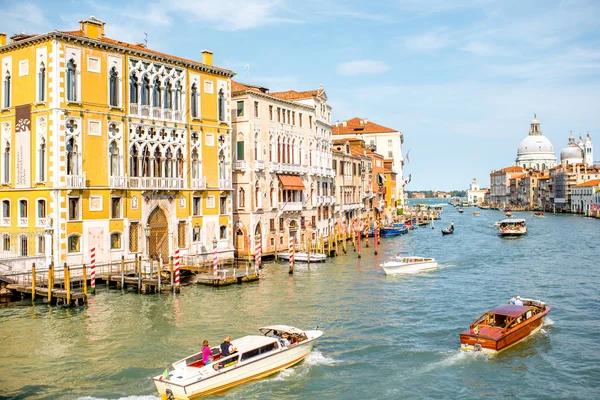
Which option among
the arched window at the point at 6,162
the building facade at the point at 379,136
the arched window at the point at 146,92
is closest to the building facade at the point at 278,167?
the arched window at the point at 146,92

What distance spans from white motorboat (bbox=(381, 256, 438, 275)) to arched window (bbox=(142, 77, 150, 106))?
50.0ft

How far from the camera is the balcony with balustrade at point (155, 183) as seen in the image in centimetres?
2902

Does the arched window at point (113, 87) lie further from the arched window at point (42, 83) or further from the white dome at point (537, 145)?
the white dome at point (537, 145)

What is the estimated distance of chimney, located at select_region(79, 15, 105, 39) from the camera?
27609mm

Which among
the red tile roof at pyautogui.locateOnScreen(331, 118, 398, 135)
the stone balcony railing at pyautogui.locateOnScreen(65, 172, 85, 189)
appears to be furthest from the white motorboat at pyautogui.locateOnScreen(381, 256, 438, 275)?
the red tile roof at pyautogui.locateOnScreen(331, 118, 398, 135)

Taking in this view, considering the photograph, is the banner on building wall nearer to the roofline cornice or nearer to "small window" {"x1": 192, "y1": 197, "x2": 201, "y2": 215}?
the roofline cornice

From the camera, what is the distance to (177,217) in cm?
3139

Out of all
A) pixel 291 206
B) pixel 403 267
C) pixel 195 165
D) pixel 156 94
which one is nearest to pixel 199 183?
pixel 195 165

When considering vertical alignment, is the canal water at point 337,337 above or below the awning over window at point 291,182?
below

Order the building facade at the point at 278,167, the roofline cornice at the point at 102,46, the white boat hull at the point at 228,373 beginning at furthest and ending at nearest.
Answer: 1. the building facade at the point at 278,167
2. the roofline cornice at the point at 102,46
3. the white boat hull at the point at 228,373

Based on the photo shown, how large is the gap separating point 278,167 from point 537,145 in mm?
173254

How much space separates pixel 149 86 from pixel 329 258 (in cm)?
1721

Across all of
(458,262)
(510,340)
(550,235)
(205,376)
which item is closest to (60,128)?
(205,376)

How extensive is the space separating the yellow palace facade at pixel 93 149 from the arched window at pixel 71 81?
0.04m
